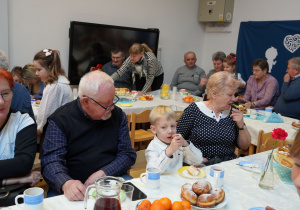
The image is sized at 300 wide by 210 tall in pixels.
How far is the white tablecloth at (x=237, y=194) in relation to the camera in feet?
4.25

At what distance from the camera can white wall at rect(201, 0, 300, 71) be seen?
5387 mm

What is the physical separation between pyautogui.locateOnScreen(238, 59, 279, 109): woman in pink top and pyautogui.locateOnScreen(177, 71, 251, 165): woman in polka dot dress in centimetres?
212

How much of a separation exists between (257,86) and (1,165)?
406cm

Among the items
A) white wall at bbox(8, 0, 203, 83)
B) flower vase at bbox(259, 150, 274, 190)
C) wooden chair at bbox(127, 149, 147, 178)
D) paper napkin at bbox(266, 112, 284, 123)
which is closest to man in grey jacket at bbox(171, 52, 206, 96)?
white wall at bbox(8, 0, 203, 83)

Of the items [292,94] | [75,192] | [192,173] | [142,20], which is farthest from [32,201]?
[142,20]

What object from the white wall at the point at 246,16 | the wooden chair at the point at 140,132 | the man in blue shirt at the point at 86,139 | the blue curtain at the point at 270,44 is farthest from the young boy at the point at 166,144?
the white wall at the point at 246,16

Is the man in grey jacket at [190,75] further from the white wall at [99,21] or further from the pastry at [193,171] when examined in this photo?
the pastry at [193,171]

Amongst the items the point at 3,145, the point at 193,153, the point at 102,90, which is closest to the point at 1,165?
the point at 3,145

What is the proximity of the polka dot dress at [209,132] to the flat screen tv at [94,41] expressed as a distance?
3.51 meters

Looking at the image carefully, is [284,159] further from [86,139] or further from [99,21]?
[99,21]

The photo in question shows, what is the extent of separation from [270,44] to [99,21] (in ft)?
11.4

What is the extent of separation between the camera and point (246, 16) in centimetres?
615

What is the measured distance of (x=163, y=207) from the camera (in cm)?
115

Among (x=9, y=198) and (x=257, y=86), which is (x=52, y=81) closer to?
(x=9, y=198)
